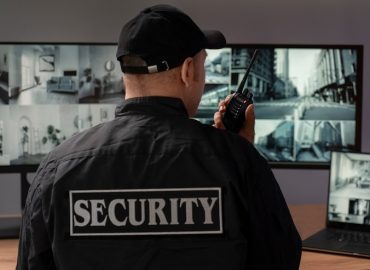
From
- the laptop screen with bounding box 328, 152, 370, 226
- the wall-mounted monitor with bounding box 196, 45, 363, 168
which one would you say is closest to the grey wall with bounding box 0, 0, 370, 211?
the wall-mounted monitor with bounding box 196, 45, 363, 168

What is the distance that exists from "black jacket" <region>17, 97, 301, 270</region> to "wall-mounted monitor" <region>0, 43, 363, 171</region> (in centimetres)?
76

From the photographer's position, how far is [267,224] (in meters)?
0.93

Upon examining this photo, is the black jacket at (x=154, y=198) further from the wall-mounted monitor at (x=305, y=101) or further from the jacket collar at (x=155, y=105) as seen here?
the wall-mounted monitor at (x=305, y=101)

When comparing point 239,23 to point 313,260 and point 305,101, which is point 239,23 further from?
point 313,260

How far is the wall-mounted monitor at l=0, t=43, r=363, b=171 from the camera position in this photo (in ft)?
5.41

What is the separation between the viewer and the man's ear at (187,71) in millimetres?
943

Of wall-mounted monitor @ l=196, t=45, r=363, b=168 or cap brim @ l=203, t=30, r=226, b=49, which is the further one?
wall-mounted monitor @ l=196, t=45, r=363, b=168

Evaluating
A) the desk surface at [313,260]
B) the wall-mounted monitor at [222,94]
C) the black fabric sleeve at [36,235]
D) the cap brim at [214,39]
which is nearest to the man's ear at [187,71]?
the cap brim at [214,39]

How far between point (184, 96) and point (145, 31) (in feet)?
0.41

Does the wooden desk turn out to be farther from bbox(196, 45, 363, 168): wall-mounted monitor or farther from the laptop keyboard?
bbox(196, 45, 363, 168): wall-mounted monitor

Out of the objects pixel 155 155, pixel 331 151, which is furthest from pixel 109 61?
pixel 155 155

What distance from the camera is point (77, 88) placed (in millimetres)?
1677

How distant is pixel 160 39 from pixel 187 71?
0.23 ft

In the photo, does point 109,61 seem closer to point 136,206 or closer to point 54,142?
point 54,142
